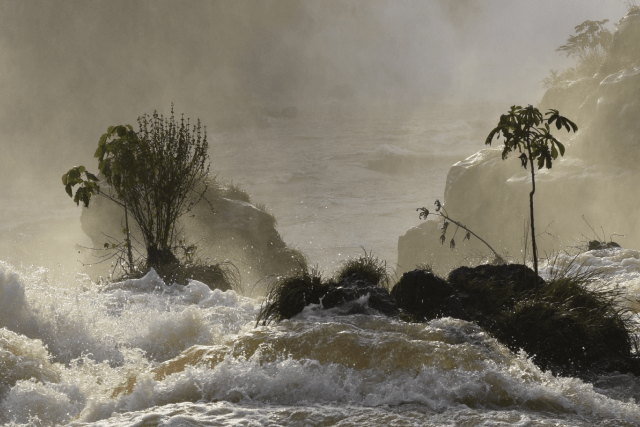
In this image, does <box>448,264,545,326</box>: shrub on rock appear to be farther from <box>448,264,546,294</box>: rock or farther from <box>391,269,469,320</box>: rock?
<box>391,269,469,320</box>: rock

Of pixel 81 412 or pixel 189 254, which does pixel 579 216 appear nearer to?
pixel 189 254

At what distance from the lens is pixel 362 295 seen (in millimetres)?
7203

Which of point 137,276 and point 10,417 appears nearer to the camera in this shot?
point 10,417

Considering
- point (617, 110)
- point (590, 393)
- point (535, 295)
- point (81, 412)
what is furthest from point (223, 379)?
point (617, 110)

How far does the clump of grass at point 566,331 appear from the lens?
230 inches

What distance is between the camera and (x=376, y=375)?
498 centimetres

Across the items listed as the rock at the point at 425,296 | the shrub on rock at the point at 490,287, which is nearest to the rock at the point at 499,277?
the shrub on rock at the point at 490,287

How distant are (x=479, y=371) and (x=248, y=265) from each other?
17997mm

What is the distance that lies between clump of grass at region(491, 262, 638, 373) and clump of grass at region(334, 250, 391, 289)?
2125mm

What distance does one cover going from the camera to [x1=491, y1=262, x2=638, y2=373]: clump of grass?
5836 millimetres

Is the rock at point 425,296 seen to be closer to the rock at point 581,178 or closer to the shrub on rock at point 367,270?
the shrub on rock at point 367,270

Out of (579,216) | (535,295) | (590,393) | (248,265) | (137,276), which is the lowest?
(590,393)

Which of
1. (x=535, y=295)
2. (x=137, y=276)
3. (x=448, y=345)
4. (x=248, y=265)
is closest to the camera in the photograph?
(x=448, y=345)

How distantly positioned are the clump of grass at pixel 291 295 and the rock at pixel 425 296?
3.45 ft
